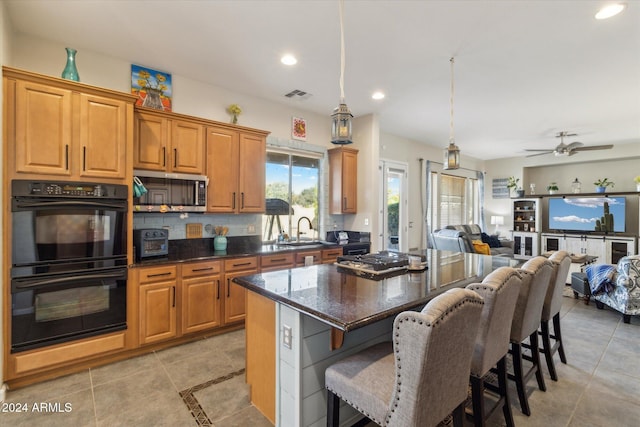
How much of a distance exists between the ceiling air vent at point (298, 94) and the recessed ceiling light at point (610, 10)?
2.93 meters

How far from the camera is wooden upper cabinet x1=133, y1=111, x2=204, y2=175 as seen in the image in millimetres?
3078

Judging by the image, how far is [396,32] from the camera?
270 centimetres

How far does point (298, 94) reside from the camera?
412 cm

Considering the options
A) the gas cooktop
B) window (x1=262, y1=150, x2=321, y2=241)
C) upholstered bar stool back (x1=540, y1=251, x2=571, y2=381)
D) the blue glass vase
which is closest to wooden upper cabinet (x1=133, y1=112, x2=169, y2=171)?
the blue glass vase

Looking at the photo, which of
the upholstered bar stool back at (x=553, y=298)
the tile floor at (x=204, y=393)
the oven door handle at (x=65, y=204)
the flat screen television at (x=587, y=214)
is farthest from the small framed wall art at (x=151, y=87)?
the flat screen television at (x=587, y=214)

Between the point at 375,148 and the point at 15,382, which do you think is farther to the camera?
the point at 375,148

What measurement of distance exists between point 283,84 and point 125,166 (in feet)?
6.76

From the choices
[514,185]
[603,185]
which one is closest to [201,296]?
[514,185]

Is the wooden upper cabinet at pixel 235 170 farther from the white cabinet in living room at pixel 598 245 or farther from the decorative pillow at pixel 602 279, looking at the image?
the white cabinet in living room at pixel 598 245

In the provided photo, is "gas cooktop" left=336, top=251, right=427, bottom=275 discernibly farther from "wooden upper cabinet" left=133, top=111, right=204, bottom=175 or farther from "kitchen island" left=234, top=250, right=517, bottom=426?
"wooden upper cabinet" left=133, top=111, right=204, bottom=175

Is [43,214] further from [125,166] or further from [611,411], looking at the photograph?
[611,411]

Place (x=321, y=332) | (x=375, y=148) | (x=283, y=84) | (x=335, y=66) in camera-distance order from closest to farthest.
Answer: (x=321, y=332), (x=335, y=66), (x=283, y=84), (x=375, y=148)

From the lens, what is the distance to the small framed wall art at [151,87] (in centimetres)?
326

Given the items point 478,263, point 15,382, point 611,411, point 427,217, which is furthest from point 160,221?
point 427,217
